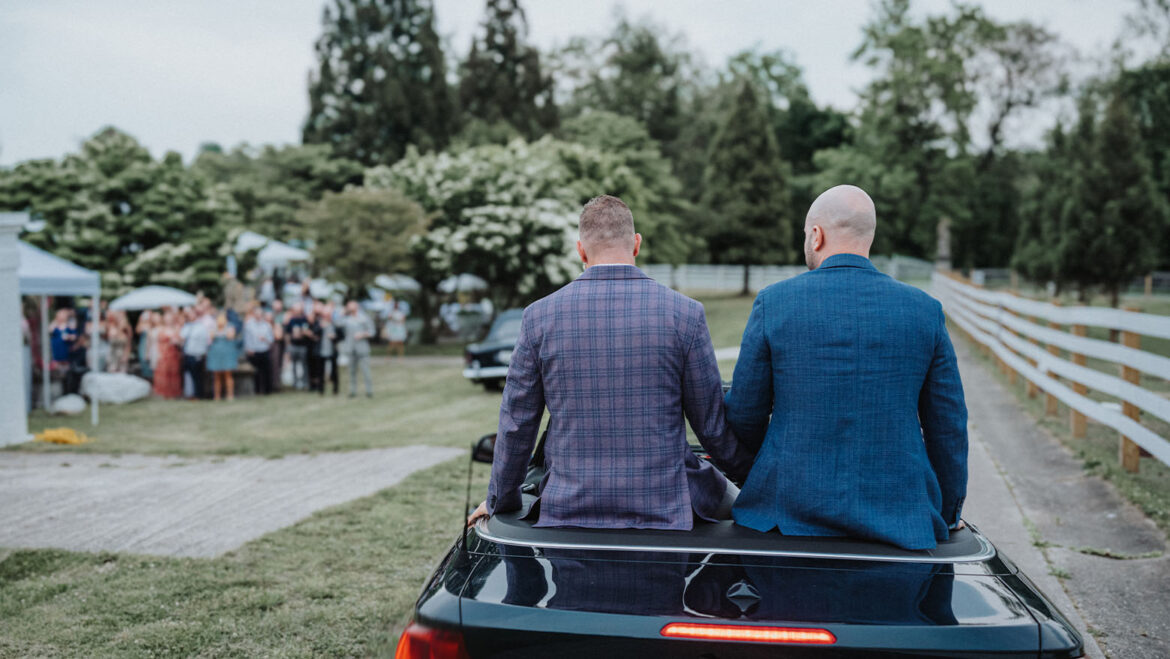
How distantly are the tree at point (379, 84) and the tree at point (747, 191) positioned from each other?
14726 millimetres

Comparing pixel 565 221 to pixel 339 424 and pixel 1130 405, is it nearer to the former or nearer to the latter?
pixel 339 424

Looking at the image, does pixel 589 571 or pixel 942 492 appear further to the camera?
pixel 942 492

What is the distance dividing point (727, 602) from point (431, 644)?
2.33 ft

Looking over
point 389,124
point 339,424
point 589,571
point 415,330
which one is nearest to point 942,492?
point 589,571

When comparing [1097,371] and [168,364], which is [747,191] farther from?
[1097,371]

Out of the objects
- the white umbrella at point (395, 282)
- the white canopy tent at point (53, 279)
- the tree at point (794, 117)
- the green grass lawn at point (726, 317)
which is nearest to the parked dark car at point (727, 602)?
the green grass lawn at point (726, 317)

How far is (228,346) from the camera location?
18.1 meters

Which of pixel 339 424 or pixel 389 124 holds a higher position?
pixel 389 124

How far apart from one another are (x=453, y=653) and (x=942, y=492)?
1528 mm

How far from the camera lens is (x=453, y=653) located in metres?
2.12

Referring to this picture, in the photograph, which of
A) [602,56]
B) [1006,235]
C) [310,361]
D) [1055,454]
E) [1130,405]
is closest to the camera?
Result: [1130,405]

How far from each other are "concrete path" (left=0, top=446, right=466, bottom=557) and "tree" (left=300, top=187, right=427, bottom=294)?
49.6 ft

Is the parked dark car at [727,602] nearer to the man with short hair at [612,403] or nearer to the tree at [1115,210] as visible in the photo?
the man with short hair at [612,403]

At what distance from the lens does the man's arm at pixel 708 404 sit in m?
2.69
